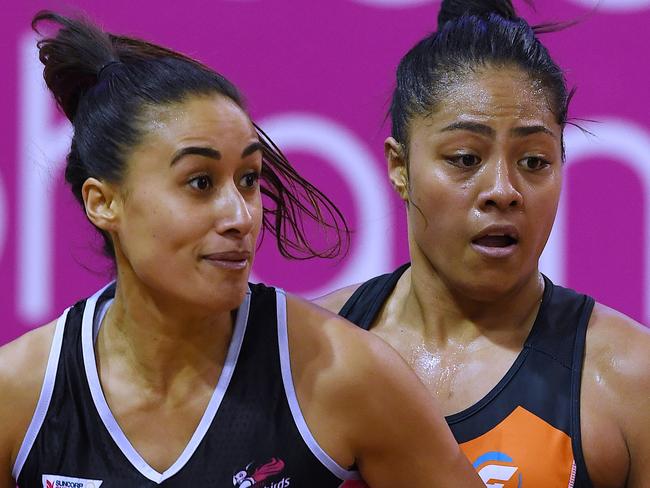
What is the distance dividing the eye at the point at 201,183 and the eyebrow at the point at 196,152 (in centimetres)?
3

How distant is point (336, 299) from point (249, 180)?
0.59 m

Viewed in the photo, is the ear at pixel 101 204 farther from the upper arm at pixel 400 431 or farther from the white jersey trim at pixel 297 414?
the upper arm at pixel 400 431

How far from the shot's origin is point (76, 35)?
1.92 meters

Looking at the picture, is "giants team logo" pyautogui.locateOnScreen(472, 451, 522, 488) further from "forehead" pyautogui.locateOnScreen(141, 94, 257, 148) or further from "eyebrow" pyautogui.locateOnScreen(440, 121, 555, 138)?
"forehead" pyautogui.locateOnScreen(141, 94, 257, 148)

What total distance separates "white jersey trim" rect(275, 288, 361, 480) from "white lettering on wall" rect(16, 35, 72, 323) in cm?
132

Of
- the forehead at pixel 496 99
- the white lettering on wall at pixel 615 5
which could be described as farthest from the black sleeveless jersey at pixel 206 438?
the white lettering on wall at pixel 615 5

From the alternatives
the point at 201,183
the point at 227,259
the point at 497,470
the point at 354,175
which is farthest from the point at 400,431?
the point at 354,175

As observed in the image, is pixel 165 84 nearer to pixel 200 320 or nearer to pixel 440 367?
pixel 200 320

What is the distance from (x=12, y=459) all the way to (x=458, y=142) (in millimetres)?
899

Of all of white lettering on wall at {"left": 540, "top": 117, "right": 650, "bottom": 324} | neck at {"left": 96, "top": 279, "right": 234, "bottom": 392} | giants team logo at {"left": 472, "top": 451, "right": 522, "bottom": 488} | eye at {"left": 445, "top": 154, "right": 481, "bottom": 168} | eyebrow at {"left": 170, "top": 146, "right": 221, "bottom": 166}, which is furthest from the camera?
white lettering on wall at {"left": 540, "top": 117, "right": 650, "bottom": 324}

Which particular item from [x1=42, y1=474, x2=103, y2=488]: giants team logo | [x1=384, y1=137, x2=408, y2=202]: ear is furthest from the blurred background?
[x1=42, y1=474, x2=103, y2=488]: giants team logo

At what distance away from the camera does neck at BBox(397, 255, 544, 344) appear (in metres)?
2.16

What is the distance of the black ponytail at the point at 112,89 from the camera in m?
1.79

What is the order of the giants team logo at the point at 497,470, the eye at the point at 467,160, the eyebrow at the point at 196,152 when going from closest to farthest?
1. the eyebrow at the point at 196,152
2. the giants team logo at the point at 497,470
3. the eye at the point at 467,160
